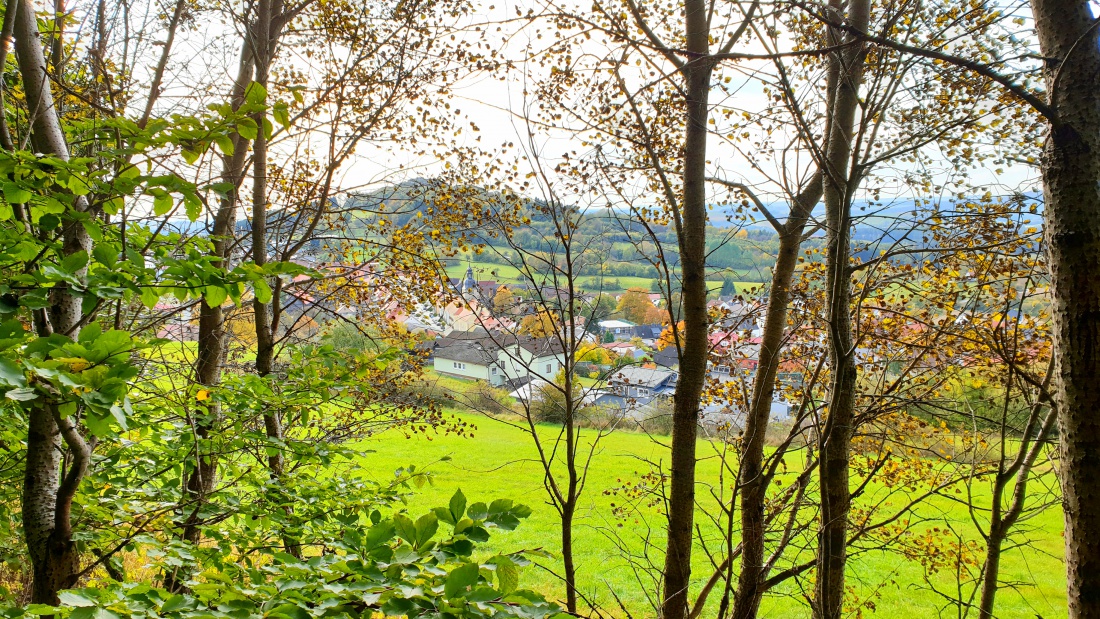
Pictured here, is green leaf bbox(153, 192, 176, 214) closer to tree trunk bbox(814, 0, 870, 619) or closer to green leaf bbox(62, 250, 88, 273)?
green leaf bbox(62, 250, 88, 273)

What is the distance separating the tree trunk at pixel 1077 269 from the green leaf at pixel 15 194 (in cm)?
216

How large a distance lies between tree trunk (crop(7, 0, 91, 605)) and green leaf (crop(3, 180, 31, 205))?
480 mm

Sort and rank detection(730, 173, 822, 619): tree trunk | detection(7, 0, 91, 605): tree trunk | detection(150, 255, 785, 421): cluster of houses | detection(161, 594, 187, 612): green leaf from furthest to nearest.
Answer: detection(150, 255, 785, 421): cluster of houses
detection(730, 173, 822, 619): tree trunk
detection(7, 0, 91, 605): tree trunk
detection(161, 594, 187, 612): green leaf

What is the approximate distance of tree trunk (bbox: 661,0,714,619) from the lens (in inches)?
86.0

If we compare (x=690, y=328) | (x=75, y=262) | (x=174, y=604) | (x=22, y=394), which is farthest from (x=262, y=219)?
(x=174, y=604)

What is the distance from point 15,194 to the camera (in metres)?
1.17

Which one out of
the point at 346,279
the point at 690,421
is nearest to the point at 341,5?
the point at 346,279

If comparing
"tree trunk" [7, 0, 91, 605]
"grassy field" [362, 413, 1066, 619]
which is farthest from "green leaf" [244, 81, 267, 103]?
"grassy field" [362, 413, 1066, 619]

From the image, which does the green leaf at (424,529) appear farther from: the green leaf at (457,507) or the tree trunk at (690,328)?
the tree trunk at (690,328)

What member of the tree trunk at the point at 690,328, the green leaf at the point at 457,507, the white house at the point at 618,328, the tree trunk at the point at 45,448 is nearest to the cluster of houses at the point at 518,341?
the white house at the point at 618,328

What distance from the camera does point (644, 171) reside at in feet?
8.56

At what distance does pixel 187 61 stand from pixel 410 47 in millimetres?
1239

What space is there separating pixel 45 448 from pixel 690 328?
2139 mm

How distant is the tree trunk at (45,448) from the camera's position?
1.63 metres
